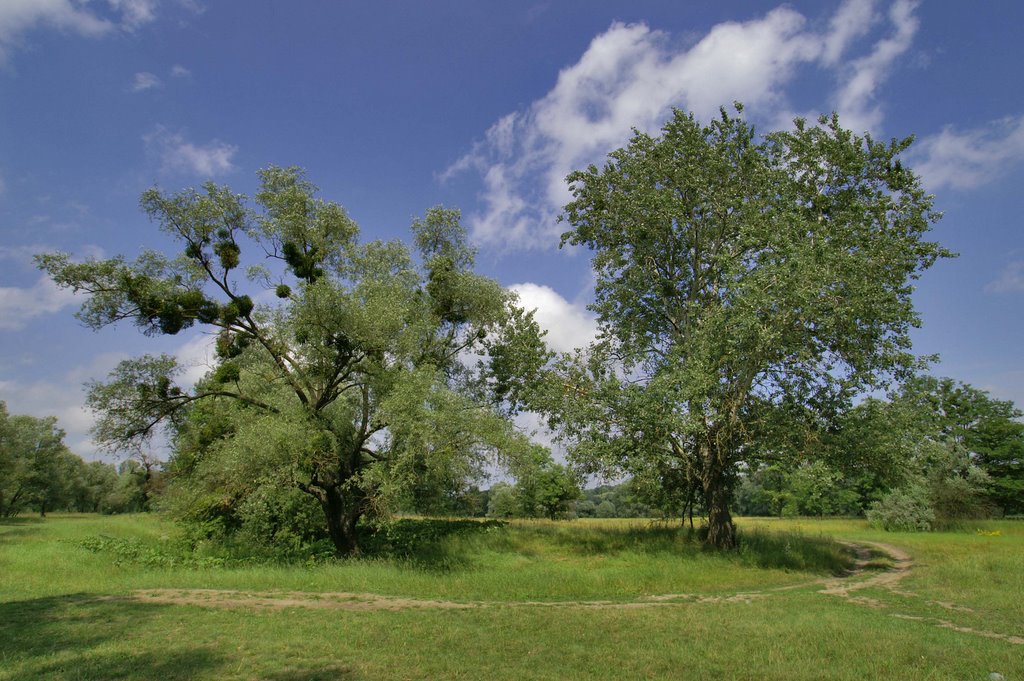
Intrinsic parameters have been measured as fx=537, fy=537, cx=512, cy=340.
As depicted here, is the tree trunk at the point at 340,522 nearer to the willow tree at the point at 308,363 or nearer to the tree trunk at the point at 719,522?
the willow tree at the point at 308,363

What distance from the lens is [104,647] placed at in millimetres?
8523

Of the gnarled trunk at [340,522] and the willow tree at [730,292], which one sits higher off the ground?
the willow tree at [730,292]

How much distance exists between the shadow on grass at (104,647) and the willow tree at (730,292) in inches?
550

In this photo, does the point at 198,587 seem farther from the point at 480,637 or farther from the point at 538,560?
the point at 538,560

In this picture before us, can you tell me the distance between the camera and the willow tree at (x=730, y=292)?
18281mm

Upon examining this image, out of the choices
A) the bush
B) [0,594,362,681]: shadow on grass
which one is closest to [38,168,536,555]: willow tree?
[0,594,362,681]: shadow on grass

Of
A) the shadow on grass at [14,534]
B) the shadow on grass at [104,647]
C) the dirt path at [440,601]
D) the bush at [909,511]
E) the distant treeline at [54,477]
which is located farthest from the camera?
the distant treeline at [54,477]

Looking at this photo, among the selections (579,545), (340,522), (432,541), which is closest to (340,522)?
(340,522)

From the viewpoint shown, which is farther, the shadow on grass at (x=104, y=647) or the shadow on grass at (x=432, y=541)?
the shadow on grass at (x=432, y=541)

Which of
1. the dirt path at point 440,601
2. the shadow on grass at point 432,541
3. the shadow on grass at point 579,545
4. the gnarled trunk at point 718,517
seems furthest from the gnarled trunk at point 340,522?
the gnarled trunk at point 718,517

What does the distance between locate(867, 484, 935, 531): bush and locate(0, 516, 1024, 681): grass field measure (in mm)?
22878

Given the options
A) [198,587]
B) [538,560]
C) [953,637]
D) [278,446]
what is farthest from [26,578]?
[953,637]

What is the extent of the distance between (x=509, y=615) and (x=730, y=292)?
13702mm

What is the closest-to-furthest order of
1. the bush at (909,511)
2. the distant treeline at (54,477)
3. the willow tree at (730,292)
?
the willow tree at (730,292) < the bush at (909,511) < the distant treeline at (54,477)
